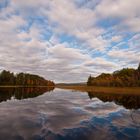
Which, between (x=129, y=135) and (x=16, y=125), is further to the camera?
(x=16, y=125)

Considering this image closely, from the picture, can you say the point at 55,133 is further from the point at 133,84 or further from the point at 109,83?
the point at 109,83

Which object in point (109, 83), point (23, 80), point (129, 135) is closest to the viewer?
point (129, 135)

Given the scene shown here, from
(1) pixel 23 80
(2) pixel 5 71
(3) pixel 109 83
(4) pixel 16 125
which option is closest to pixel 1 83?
Answer: (2) pixel 5 71

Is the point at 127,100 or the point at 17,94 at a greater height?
the point at 17,94

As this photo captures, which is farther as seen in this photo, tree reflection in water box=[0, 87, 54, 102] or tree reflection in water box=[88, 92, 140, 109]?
tree reflection in water box=[0, 87, 54, 102]

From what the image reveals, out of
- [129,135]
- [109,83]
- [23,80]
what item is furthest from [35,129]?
[23,80]

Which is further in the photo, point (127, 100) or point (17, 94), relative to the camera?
point (17, 94)

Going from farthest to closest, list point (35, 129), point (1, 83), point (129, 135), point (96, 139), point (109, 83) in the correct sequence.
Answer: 1. point (1, 83)
2. point (109, 83)
3. point (35, 129)
4. point (129, 135)
5. point (96, 139)

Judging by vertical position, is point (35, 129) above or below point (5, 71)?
below

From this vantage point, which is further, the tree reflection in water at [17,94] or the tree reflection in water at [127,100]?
the tree reflection in water at [17,94]

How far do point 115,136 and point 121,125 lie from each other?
13.5ft

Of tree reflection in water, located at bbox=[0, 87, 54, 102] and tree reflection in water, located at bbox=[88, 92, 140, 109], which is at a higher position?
tree reflection in water, located at bbox=[0, 87, 54, 102]

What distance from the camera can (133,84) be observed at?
379ft

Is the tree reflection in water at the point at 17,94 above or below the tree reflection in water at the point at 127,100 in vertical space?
above
